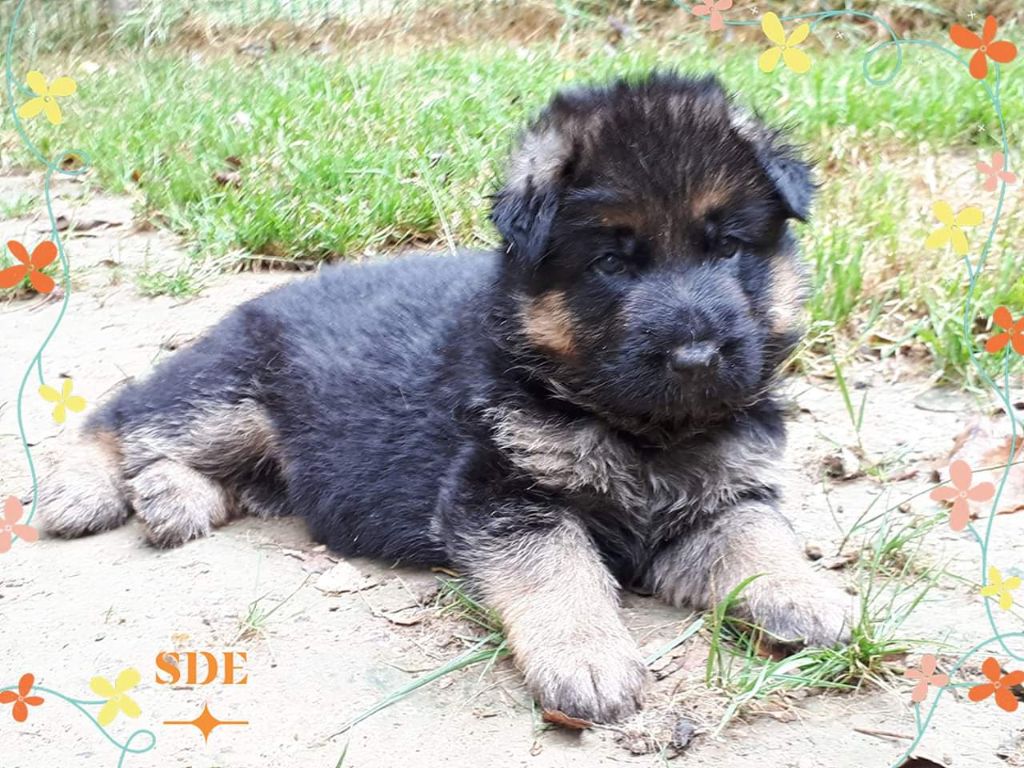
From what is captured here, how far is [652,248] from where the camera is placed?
319 centimetres

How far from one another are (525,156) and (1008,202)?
11.9ft

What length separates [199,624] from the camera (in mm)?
3389

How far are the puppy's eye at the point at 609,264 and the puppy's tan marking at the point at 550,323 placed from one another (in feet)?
0.46

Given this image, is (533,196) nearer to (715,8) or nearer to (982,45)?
(715,8)

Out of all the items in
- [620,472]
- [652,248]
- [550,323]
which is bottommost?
[620,472]

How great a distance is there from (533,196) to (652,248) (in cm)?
38

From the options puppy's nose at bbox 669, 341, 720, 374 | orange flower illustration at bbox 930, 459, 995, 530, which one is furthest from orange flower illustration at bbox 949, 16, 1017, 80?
Result: puppy's nose at bbox 669, 341, 720, 374

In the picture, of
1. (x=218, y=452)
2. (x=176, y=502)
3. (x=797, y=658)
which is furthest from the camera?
(x=218, y=452)

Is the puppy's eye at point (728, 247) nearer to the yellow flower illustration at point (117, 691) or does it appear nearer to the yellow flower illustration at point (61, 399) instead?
the yellow flower illustration at point (61, 399)

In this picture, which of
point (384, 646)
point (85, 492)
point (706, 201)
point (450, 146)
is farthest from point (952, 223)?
point (450, 146)

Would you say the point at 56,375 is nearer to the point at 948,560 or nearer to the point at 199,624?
the point at 199,624

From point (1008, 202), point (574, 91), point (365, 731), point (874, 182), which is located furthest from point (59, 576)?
Result: point (1008, 202)

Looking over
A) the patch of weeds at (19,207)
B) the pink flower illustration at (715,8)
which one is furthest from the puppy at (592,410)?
the patch of weeds at (19,207)

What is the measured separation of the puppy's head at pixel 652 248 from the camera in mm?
3121
